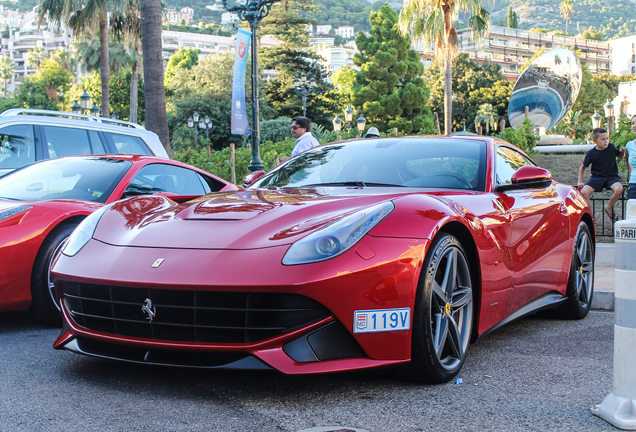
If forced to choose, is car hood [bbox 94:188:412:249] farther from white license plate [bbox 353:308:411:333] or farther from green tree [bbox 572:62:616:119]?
green tree [bbox 572:62:616:119]

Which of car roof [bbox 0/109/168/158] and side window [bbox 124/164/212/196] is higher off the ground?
car roof [bbox 0/109/168/158]

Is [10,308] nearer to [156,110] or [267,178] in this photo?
[267,178]

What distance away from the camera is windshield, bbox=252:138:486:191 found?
3.83m

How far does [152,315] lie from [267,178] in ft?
6.19

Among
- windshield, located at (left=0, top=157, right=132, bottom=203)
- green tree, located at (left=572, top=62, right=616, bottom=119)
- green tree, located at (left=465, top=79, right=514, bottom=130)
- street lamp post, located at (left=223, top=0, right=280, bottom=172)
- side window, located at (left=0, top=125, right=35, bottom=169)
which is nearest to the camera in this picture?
windshield, located at (left=0, top=157, right=132, bottom=203)

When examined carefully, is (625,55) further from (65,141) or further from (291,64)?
(65,141)

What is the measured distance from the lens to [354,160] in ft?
13.5

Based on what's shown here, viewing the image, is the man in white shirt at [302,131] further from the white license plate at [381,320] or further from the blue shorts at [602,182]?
the white license plate at [381,320]

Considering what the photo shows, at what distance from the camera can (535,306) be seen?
4043 mm

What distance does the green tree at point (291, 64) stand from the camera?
5662 cm

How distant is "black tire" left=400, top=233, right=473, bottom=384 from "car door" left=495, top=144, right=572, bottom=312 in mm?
606

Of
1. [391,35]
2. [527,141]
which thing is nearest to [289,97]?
[391,35]

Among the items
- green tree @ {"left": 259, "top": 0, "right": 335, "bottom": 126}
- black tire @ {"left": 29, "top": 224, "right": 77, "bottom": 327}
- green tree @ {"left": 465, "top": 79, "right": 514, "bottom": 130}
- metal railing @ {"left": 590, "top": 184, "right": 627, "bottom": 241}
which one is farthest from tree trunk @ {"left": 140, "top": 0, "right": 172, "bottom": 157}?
green tree @ {"left": 465, "top": 79, "right": 514, "bottom": 130}

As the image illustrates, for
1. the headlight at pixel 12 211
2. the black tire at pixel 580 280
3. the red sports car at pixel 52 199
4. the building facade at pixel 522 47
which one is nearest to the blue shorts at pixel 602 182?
the black tire at pixel 580 280
